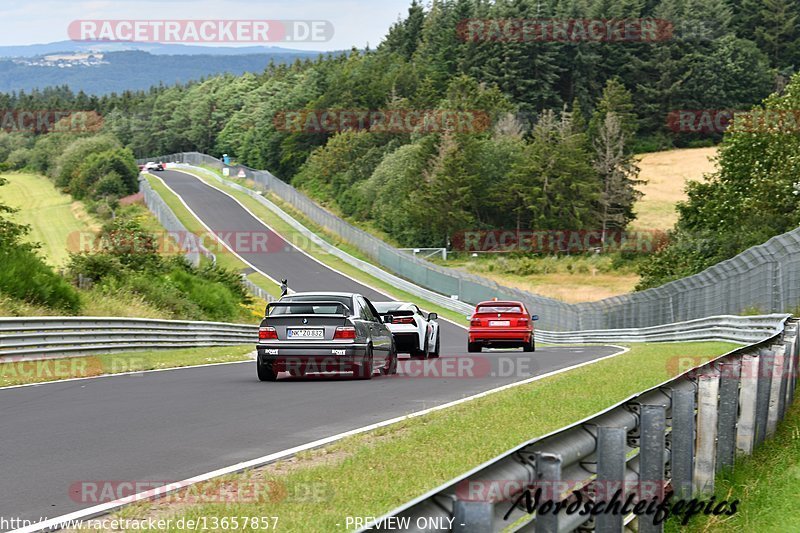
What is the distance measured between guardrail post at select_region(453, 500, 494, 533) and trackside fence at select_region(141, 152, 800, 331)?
22429mm

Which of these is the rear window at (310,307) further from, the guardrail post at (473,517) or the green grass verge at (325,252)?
the green grass verge at (325,252)

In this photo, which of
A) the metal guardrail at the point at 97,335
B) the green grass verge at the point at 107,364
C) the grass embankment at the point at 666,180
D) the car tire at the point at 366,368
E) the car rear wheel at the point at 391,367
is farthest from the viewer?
the grass embankment at the point at 666,180

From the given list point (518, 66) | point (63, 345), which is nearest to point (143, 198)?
point (518, 66)

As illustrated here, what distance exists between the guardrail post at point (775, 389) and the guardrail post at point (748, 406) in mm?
1037

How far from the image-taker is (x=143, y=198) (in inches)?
3893

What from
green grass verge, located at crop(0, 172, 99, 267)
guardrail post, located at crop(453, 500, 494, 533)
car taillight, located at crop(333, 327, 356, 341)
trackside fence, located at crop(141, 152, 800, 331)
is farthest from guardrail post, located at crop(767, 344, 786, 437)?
green grass verge, located at crop(0, 172, 99, 267)

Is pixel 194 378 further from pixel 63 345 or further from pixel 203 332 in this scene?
pixel 203 332

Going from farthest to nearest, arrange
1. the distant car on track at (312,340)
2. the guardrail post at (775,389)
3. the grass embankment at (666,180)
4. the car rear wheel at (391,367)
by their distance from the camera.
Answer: the grass embankment at (666,180) → the car rear wheel at (391,367) → the distant car on track at (312,340) → the guardrail post at (775,389)

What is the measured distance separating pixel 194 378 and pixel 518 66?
124104mm

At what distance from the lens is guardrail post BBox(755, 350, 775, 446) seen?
32.1 feet

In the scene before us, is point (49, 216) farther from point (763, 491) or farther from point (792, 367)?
point (763, 491)

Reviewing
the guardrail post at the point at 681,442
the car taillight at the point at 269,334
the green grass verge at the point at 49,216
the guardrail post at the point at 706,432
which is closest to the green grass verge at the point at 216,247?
the green grass verge at the point at 49,216

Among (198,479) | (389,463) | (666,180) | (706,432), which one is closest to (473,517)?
(706,432)

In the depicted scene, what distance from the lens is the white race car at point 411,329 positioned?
83.7 feet
